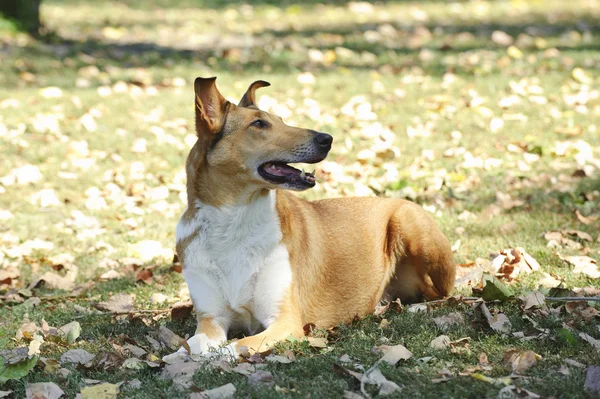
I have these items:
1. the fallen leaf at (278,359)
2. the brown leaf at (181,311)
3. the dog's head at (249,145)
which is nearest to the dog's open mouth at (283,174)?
the dog's head at (249,145)

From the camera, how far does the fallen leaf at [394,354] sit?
4.71m

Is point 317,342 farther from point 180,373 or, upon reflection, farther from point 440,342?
point 180,373

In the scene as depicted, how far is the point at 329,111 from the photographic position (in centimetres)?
1167

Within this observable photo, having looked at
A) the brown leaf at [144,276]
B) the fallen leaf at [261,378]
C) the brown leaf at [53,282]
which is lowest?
the brown leaf at [53,282]

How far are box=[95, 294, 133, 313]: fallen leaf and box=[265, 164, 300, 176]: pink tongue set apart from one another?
1621mm

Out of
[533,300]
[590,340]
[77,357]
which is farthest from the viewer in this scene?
[533,300]

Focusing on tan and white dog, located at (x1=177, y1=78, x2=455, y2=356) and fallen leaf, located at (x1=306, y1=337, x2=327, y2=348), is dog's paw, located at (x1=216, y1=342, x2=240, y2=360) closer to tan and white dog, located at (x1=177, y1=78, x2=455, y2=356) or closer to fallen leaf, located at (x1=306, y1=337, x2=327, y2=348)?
tan and white dog, located at (x1=177, y1=78, x2=455, y2=356)

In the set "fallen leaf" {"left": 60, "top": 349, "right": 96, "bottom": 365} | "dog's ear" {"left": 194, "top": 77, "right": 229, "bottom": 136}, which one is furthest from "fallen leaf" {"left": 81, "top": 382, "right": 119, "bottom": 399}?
"dog's ear" {"left": 194, "top": 77, "right": 229, "bottom": 136}

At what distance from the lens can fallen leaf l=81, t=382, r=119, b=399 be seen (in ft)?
14.5

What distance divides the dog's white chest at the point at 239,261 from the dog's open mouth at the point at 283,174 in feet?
0.61

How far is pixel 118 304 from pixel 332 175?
3527 millimetres

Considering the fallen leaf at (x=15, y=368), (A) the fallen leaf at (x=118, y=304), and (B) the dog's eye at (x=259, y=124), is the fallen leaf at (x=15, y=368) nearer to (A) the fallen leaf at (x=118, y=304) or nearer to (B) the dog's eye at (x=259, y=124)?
(A) the fallen leaf at (x=118, y=304)

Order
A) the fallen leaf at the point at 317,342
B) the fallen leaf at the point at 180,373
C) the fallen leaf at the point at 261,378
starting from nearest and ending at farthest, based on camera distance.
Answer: the fallen leaf at the point at 261,378
the fallen leaf at the point at 180,373
the fallen leaf at the point at 317,342

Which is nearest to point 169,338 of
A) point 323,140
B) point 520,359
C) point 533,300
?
point 323,140
